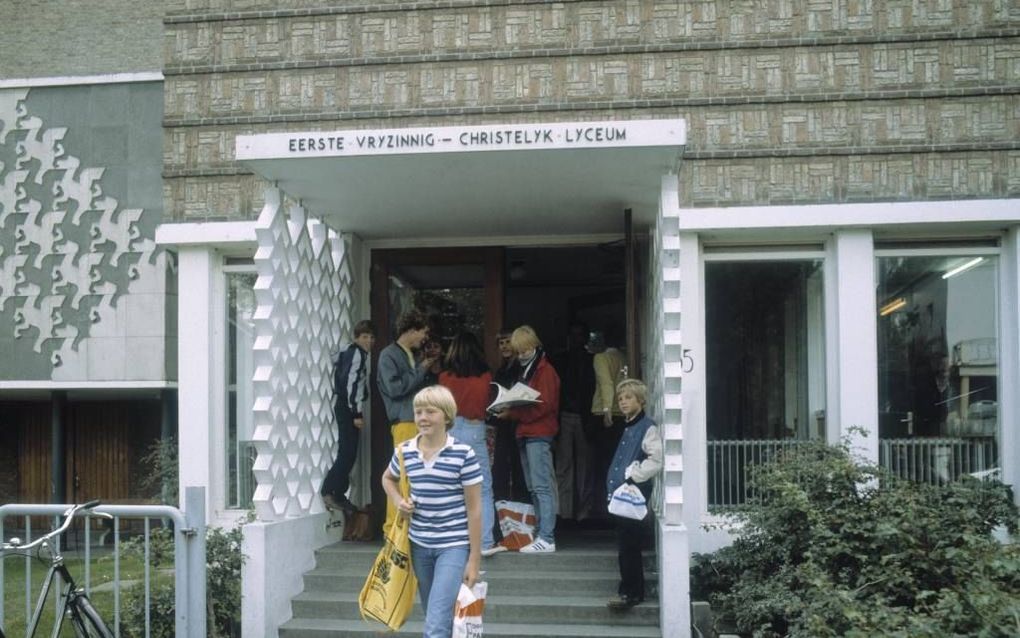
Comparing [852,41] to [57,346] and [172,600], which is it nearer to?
[172,600]

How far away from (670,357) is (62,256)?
7754 millimetres

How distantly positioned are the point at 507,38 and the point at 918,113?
140 inches

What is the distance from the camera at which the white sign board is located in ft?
24.0

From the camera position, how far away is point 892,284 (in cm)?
972

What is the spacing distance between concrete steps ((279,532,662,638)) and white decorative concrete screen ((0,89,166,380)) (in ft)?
15.7

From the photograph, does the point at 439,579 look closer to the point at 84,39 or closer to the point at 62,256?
the point at 62,256

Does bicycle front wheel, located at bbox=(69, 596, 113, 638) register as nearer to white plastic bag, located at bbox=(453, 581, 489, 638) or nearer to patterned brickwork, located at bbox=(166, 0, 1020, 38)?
white plastic bag, located at bbox=(453, 581, 489, 638)

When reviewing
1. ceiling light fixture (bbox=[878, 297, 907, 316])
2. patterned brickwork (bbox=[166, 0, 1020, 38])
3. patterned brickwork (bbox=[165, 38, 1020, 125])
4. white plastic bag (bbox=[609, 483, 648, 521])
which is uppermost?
patterned brickwork (bbox=[166, 0, 1020, 38])

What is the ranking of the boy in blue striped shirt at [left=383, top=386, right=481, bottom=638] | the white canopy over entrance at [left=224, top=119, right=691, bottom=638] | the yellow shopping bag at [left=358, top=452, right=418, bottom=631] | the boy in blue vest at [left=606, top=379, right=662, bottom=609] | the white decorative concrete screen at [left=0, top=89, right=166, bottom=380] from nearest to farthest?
the boy in blue striped shirt at [left=383, top=386, right=481, bottom=638], the yellow shopping bag at [left=358, top=452, right=418, bottom=631], the white canopy over entrance at [left=224, top=119, right=691, bottom=638], the boy in blue vest at [left=606, top=379, right=662, bottom=609], the white decorative concrete screen at [left=0, top=89, right=166, bottom=380]

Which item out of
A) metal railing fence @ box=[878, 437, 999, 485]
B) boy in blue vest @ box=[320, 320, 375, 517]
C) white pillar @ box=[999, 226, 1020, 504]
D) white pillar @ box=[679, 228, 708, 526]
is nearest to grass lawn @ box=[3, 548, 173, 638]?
boy in blue vest @ box=[320, 320, 375, 517]

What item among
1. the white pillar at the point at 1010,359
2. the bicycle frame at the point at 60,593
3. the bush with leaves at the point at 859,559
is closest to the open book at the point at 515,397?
the bush with leaves at the point at 859,559

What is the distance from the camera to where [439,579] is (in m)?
5.93

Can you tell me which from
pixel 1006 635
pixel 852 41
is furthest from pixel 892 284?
pixel 1006 635

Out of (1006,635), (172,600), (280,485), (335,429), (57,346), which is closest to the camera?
(1006,635)
